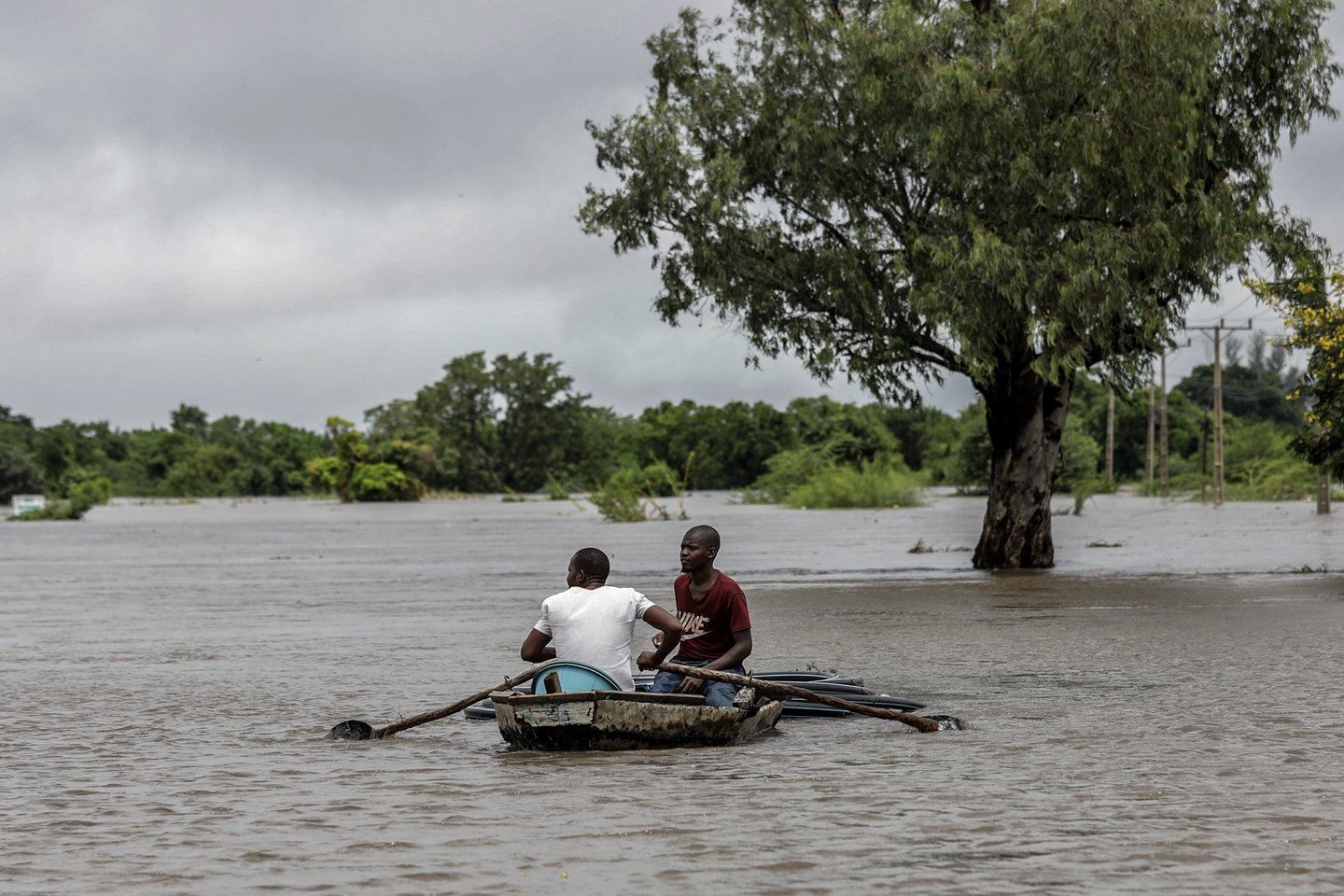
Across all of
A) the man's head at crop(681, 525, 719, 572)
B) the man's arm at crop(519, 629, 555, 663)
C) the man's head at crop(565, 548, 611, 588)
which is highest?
the man's head at crop(681, 525, 719, 572)

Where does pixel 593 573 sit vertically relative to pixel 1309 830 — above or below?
above

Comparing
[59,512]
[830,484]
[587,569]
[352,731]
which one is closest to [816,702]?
[587,569]

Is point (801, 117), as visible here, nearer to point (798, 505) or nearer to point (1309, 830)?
point (1309, 830)

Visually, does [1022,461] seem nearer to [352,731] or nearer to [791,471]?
[352,731]

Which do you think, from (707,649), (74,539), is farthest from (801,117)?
(74,539)

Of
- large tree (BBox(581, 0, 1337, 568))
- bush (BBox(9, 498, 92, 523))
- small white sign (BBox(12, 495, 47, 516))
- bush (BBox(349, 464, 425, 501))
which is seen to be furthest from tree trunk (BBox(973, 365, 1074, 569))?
bush (BBox(349, 464, 425, 501))

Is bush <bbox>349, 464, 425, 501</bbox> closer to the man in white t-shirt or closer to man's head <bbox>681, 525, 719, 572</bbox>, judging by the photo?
man's head <bbox>681, 525, 719, 572</bbox>

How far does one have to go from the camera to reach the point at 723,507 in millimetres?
86688

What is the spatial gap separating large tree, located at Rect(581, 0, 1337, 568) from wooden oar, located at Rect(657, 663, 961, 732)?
13569 millimetres

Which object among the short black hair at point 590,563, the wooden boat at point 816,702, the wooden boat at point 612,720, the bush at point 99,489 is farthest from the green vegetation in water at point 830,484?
the wooden boat at point 612,720

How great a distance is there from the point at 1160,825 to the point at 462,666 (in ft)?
30.6

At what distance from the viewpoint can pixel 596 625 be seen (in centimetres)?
1040

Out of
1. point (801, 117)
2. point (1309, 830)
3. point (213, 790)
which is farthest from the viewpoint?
point (801, 117)

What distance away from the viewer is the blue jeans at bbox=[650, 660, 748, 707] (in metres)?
10.6
